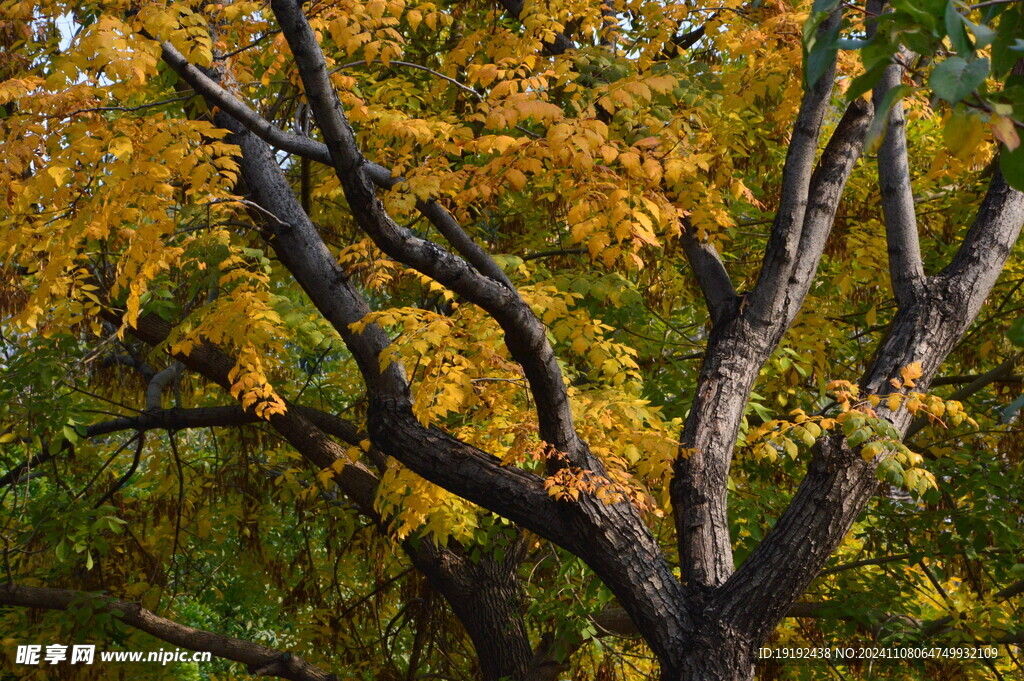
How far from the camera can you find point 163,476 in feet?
23.5

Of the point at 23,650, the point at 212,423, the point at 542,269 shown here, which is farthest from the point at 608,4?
the point at 23,650

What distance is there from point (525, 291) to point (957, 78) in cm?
348

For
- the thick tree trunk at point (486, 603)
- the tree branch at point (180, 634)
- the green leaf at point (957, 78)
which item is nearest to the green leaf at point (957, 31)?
the green leaf at point (957, 78)

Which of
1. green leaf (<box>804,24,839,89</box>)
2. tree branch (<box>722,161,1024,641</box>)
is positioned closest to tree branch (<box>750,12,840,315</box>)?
tree branch (<box>722,161,1024,641</box>)

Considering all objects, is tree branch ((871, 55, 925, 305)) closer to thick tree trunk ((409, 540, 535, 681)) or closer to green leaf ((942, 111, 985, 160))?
thick tree trunk ((409, 540, 535, 681))

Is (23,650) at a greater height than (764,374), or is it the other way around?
(764,374)

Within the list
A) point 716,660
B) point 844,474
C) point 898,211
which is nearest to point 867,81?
point 844,474

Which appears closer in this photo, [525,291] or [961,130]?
[961,130]

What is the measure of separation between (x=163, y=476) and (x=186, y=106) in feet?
9.58

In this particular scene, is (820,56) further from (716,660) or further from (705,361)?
(705,361)

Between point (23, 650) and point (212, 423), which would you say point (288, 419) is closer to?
point (212, 423)

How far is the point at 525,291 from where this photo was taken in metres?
4.61

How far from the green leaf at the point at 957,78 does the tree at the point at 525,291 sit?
0.26m

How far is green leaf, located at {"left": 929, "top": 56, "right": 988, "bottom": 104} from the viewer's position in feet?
3.74
